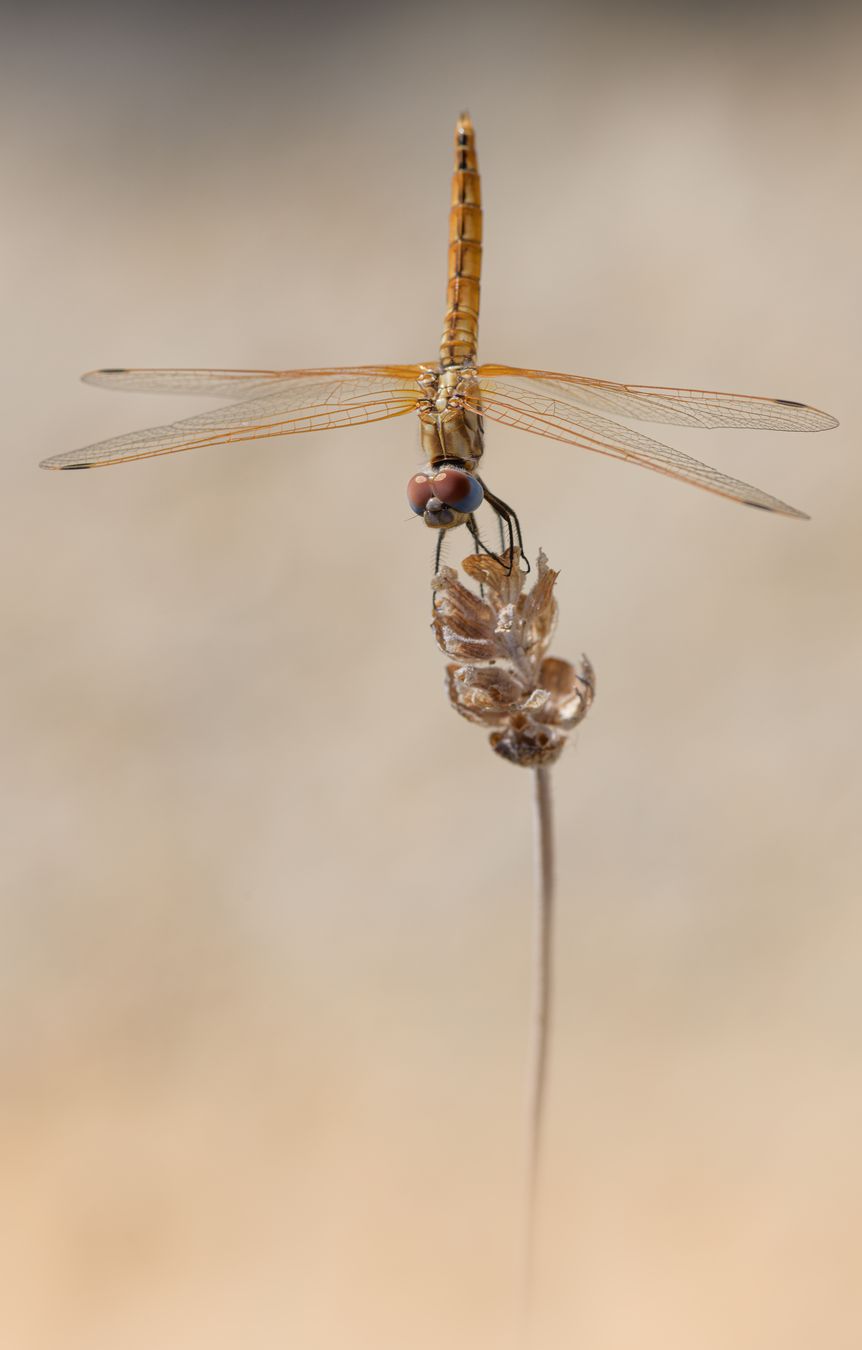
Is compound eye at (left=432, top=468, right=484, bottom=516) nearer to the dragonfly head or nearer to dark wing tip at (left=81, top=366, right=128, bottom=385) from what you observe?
the dragonfly head

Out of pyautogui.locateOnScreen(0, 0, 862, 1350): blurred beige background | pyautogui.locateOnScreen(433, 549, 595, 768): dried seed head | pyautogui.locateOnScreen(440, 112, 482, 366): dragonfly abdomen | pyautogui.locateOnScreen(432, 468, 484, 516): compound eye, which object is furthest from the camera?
pyautogui.locateOnScreen(0, 0, 862, 1350): blurred beige background

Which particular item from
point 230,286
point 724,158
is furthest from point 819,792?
point 230,286

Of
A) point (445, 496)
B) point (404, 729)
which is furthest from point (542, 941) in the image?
point (404, 729)

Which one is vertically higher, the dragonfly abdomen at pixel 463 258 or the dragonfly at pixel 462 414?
the dragonfly abdomen at pixel 463 258

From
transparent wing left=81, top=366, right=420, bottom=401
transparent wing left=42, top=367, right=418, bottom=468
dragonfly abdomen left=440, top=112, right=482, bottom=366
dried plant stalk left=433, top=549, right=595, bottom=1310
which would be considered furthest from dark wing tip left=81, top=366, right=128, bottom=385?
dried plant stalk left=433, top=549, right=595, bottom=1310

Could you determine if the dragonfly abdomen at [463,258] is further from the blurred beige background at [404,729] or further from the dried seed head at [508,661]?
the blurred beige background at [404,729]

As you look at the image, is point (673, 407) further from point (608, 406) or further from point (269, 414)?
point (269, 414)

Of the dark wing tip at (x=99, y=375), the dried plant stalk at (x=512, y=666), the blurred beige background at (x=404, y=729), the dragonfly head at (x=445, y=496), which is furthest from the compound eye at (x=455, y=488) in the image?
the blurred beige background at (x=404, y=729)
